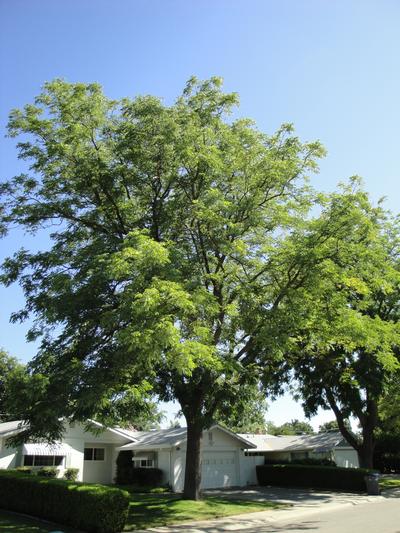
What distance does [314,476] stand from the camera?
31266 mm

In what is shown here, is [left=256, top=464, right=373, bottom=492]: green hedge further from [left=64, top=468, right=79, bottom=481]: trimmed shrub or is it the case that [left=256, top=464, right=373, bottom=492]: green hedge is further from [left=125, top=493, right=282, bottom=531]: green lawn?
[left=64, top=468, right=79, bottom=481]: trimmed shrub

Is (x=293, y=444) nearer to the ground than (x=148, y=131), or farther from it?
nearer to the ground

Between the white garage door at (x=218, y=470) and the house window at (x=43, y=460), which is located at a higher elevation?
the house window at (x=43, y=460)

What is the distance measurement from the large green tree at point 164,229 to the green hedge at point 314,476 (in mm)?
12583

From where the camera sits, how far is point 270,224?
18.0 metres

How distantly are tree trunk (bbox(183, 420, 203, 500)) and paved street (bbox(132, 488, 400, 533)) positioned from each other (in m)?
2.67

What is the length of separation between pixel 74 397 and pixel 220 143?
11016mm

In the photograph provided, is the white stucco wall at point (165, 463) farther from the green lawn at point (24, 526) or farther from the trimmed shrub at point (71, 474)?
the green lawn at point (24, 526)

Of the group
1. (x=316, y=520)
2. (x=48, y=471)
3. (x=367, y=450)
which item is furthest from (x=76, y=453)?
(x=367, y=450)

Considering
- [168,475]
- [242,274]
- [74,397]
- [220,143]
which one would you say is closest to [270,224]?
[242,274]

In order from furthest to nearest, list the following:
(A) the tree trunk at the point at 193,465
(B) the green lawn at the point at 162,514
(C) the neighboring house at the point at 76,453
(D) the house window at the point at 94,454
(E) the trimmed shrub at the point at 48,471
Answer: (D) the house window at the point at 94,454
(C) the neighboring house at the point at 76,453
(E) the trimmed shrub at the point at 48,471
(A) the tree trunk at the point at 193,465
(B) the green lawn at the point at 162,514

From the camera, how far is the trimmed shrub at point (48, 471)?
1048 inches

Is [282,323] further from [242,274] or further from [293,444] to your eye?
[293,444]

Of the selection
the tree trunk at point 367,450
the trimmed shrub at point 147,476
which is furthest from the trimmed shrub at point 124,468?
the tree trunk at point 367,450
